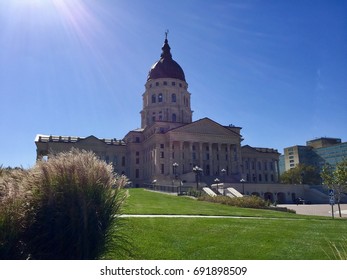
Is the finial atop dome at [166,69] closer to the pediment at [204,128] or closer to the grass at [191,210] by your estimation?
the pediment at [204,128]

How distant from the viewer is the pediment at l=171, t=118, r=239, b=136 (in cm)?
7356

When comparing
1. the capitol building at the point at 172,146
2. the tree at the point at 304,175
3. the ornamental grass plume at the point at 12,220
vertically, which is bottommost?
the ornamental grass plume at the point at 12,220

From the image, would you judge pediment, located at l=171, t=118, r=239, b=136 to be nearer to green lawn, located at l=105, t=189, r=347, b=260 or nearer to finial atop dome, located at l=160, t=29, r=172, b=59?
finial atop dome, located at l=160, t=29, r=172, b=59

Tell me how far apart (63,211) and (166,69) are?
87.6 meters

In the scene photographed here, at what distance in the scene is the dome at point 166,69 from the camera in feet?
297

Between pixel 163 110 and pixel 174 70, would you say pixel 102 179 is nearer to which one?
pixel 163 110

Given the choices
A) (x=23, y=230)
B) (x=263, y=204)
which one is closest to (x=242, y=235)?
(x=23, y=230)

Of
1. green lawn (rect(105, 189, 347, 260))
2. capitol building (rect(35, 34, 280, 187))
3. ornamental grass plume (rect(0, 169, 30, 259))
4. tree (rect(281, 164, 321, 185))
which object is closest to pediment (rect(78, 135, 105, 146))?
capitol building (rect(35, 34, 280, 187))

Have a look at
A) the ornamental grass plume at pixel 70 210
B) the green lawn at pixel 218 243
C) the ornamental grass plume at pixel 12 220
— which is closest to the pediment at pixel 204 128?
the green lawn at pixel 218 243

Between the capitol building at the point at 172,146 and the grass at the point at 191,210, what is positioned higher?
the capitol building at the point at 172,146

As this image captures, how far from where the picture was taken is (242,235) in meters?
11.1

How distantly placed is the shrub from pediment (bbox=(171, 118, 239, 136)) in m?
65.3

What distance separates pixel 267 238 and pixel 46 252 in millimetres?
7365
